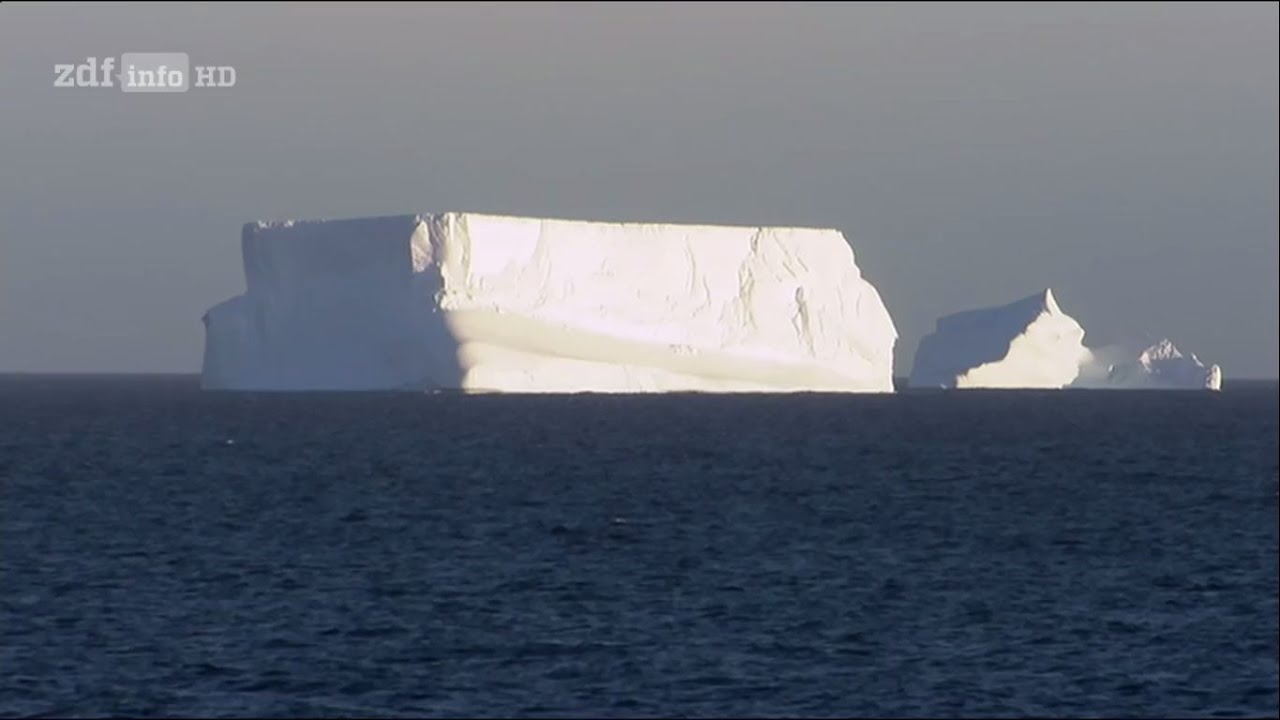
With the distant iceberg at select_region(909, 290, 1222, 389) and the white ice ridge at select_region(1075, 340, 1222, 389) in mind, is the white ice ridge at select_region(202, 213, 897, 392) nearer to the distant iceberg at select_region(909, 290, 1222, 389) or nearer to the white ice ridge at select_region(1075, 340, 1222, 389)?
the distant iceberg at select_region(909, 290, 1222, 389)

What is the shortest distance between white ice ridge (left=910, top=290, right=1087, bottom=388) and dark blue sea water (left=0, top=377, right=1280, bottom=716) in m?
29.9

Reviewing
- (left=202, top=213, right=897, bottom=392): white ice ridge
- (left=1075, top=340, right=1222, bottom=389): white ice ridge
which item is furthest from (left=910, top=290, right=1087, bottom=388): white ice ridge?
(left=202, top=213, right=897, bottom=392): white ice ridge

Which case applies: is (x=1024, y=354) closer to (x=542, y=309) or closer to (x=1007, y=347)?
(x=1007, y=347)

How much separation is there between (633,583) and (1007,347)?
172ft

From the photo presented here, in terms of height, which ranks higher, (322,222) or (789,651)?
(322,222)

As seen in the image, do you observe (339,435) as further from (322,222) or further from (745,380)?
(745,380)

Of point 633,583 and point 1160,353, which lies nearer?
point 633,583

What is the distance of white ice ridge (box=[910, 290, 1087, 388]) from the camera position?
222 ft

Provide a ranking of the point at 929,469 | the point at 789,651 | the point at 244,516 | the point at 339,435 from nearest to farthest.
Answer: the point at 789,651 → the point at 244,516 → the point at 929,469 → the point at 339,435

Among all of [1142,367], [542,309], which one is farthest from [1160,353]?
[542,309]

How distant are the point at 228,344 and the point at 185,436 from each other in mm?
15705

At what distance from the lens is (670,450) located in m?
39.0

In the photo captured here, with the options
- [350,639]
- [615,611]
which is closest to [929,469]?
[615,611]

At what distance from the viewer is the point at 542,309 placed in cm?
5481
